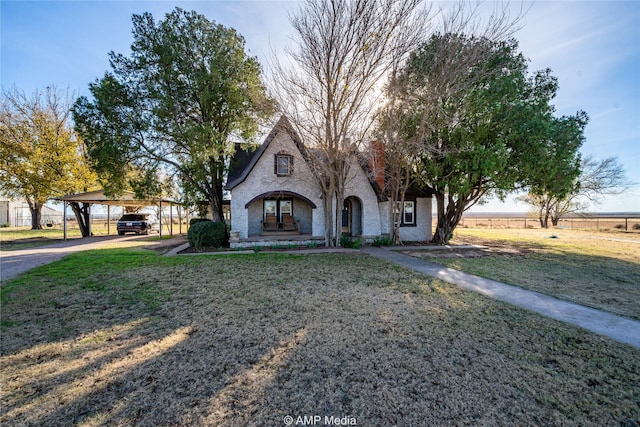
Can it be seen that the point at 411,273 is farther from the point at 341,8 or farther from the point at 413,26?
the point at 341,8

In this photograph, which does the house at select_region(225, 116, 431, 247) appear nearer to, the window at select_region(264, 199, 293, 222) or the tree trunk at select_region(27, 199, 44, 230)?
the window at select_region(264, 199, 293, 222)

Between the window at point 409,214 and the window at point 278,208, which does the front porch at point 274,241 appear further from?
the window at point 409,214

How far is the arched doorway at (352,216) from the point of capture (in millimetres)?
17453

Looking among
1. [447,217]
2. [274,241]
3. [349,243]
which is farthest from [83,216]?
[447,217]

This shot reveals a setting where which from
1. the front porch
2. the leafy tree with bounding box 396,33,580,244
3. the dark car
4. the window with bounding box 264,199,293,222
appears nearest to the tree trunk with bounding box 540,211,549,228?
the leafy tree with bounding box 396,33,580,244

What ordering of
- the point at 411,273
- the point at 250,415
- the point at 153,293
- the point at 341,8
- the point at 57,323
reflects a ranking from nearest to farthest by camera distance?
the point at 250,415, the point at 57,323, the point at 153,293, the point at 411,273, the point at 341,8

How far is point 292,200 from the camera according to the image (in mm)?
16969

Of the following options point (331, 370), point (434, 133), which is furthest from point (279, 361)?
point (434, 133)

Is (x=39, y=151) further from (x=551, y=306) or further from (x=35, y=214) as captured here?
(x=551, y=306)

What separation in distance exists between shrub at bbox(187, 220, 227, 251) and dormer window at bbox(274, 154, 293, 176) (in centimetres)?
431

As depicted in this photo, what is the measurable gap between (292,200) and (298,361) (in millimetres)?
13848

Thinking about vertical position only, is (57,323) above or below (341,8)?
below

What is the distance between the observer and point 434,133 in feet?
46.1

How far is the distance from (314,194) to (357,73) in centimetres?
636
